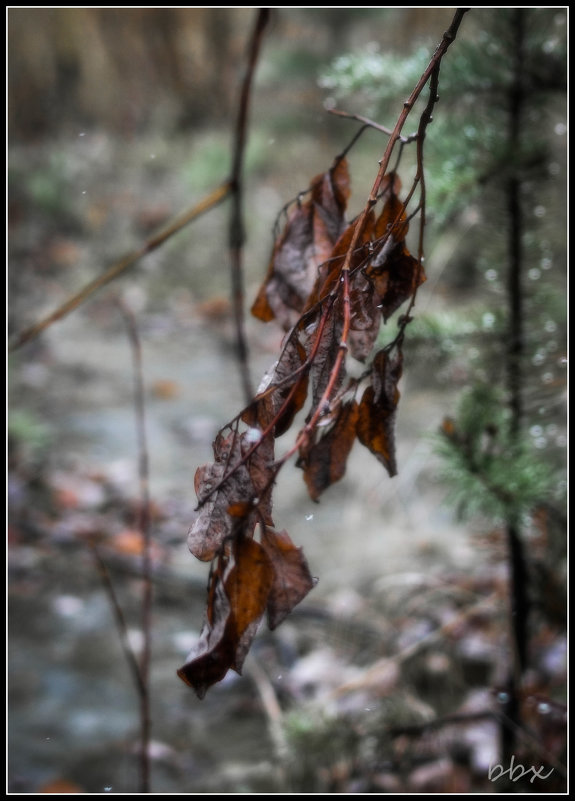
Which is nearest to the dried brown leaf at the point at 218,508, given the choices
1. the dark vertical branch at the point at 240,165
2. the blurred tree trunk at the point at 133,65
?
the dark vertical branch at the point at 240,165

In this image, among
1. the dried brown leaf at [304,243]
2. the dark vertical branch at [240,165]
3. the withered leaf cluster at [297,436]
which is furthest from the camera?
the dark vertical branch at [240,165]

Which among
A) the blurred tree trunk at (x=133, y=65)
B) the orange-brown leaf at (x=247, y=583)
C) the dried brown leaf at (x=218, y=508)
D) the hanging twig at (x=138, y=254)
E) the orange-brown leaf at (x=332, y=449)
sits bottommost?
the orange-brown leaf at (x=247, y=583)

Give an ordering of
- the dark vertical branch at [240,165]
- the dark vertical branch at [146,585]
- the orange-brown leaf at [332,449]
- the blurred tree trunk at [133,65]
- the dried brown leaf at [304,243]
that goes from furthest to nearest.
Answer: the blurred tree trunk at [133,65] < the dark vertical branch at [146,585] < the dark vertical branch at [240,165] < the dried brown leaf at [304,243] < the orange-brown leaf at [332,449]

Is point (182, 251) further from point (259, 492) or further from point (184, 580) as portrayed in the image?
point (259, 492)

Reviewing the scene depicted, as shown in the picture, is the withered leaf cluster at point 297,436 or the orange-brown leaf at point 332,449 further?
the orange-brown leaf at point 332,449

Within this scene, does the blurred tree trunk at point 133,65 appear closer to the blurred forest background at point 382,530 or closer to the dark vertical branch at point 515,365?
the blurred forest background at point 382,530

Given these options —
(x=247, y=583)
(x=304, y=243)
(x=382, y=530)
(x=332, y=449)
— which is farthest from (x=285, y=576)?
(x=382, y=530)

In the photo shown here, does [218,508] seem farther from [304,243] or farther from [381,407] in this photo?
[304,243]

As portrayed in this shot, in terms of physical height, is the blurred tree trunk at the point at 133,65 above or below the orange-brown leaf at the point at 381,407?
above
